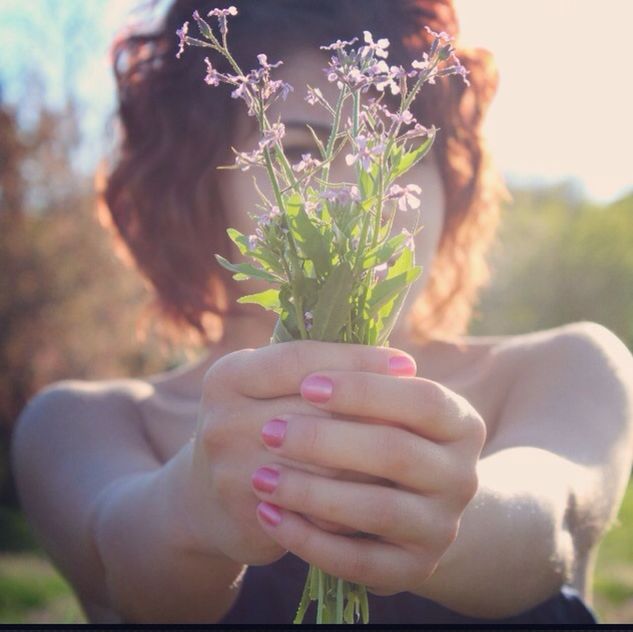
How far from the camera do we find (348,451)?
0.59 metres

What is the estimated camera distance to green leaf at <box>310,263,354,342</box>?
1.84 feet

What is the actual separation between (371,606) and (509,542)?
0.35m

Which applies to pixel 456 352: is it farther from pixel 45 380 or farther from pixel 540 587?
pixel 45 380

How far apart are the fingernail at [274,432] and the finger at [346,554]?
0.20 feet

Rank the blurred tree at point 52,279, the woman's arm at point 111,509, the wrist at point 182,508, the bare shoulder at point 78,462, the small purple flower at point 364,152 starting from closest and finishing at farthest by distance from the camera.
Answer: the small purple flower at point 364,152 → the wrist at point 182,508 → the woman's arm at point 111,509 → the bare shoulder at point 78,462 → the blurred tree at point 52,279

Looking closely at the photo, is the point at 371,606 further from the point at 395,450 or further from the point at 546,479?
the point at 395,450

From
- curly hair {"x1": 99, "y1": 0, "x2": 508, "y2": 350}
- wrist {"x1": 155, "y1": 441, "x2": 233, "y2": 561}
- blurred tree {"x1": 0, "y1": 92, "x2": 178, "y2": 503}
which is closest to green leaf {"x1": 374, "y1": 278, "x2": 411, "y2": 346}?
wrist {"x1": 155, "y1": 441, "x2": 233, "y2": 561}

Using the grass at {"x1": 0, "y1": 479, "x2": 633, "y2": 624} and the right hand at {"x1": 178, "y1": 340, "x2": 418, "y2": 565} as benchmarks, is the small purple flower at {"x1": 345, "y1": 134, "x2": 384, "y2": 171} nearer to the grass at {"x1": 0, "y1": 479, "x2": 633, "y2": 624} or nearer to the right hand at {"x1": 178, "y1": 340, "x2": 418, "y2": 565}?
the right hand at {"x1": 178, "y1": 340, "x2": 418, "y2": 565}

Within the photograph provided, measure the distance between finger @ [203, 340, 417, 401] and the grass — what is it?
107 inches

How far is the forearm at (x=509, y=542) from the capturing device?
34.2 inches

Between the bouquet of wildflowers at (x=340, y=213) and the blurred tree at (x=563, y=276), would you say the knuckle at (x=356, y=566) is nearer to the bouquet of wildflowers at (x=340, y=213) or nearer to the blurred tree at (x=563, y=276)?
the bouquet of wildflowers at (x=340, y=213)

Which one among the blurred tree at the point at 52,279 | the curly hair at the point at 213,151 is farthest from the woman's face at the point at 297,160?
the blurred tree at the point at 52,279

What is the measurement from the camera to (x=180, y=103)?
4.90 feet

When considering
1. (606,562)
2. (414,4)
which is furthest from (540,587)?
(606,562)
